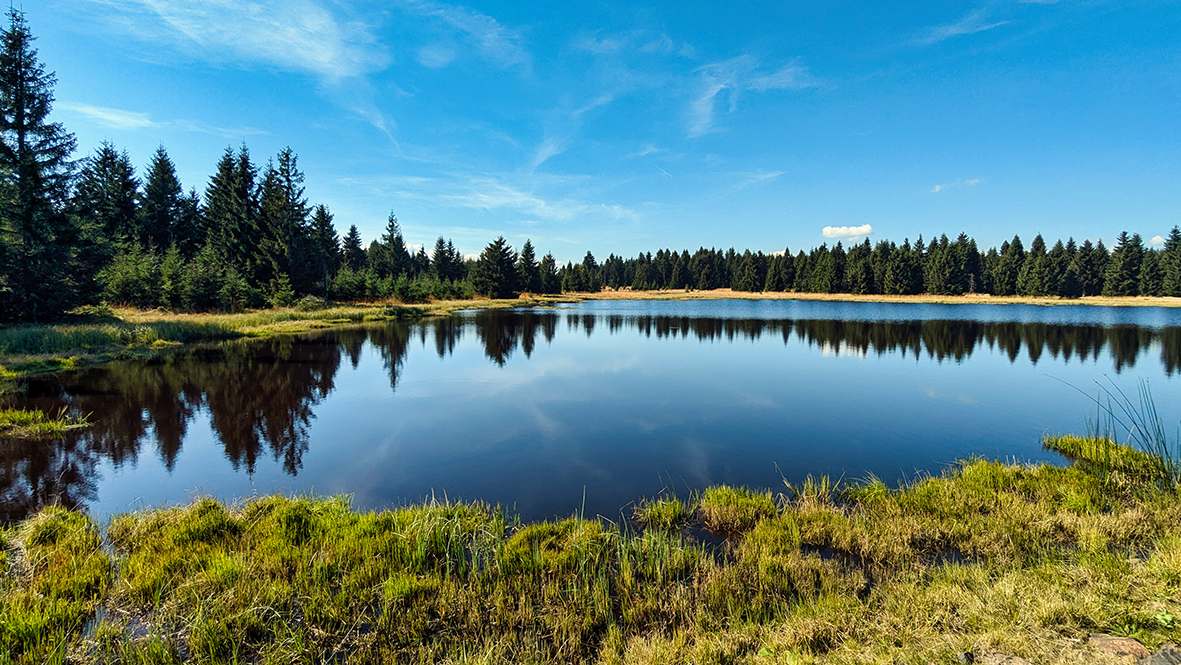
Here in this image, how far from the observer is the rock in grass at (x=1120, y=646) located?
10.4 feet

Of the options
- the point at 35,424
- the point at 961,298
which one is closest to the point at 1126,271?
the point at 961,298

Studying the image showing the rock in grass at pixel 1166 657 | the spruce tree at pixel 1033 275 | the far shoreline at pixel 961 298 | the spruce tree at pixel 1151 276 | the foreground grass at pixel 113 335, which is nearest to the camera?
the rock in grass at pixel 1166 657

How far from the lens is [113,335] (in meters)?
21.9

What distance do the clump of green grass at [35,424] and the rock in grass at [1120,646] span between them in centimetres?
1700

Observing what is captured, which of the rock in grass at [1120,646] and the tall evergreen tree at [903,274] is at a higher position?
the tall evergreen tree at [903,274]

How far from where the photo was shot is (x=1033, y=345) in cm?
2672

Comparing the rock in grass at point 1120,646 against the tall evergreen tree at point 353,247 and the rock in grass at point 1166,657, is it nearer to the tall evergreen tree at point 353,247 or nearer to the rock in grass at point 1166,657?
the rock in grass at point 1166,657

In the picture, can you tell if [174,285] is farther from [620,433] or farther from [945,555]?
[945,555]

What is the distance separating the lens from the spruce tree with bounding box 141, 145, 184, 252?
5150 cm

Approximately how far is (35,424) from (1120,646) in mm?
17825

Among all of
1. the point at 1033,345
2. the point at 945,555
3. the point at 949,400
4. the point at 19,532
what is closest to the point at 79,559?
the point at 19,532

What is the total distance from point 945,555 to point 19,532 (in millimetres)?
11777

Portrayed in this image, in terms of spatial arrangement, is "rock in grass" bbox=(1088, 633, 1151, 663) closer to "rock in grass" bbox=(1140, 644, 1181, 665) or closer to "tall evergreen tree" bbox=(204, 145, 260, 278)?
"rock in grass" bbox=(1140, 644, 1181, 665)

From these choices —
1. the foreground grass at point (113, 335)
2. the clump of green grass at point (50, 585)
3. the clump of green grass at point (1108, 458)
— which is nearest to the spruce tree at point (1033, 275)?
the clump of green grass at point (1108, 458)
